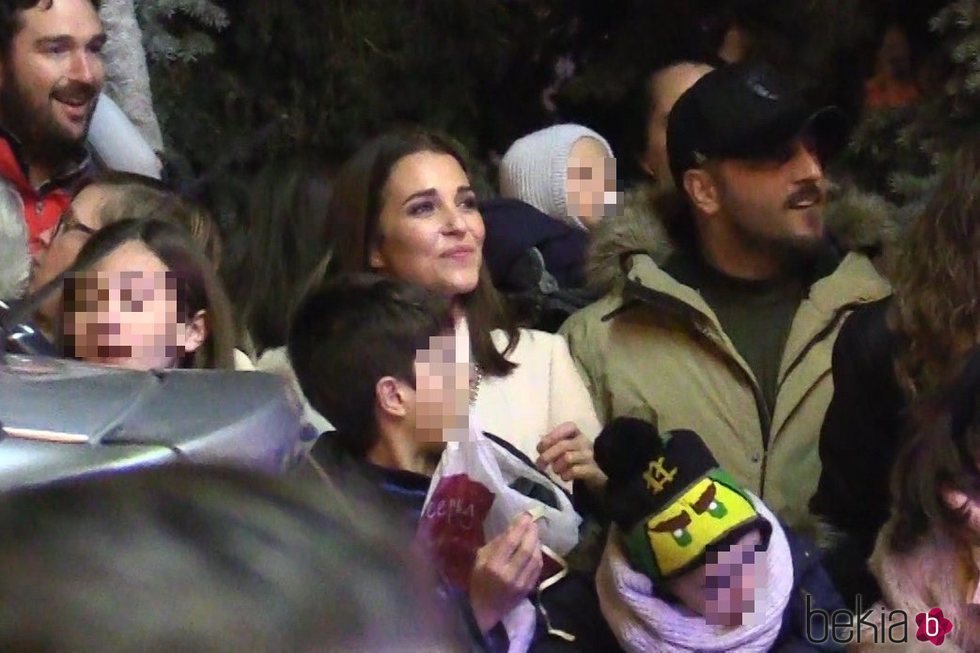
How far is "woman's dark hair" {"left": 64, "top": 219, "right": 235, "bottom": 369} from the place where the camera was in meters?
1.37

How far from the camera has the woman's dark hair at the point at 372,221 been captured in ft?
5.35

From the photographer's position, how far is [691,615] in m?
1.24

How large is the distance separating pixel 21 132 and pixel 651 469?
1033 millimetres

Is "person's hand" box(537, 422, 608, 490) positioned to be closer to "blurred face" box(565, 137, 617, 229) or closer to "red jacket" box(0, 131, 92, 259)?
"red jacket" box(0, 131, 92, 259)

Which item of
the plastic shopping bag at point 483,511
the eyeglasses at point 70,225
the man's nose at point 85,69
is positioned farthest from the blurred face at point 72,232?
the plastic shopping bag at point 483,511

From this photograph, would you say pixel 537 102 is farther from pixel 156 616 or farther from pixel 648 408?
pixel 156 616

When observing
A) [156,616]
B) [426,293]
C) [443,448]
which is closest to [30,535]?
[156,616]

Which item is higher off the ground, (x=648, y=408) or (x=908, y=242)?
(x=908, y=242)

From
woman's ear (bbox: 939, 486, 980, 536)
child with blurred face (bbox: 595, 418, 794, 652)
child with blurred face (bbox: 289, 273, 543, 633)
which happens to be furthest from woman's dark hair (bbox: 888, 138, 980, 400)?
child with blurred face (bbox: 289, 273, 543, 633)

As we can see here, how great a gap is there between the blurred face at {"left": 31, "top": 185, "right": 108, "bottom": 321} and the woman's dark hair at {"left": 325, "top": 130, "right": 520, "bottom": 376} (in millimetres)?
305

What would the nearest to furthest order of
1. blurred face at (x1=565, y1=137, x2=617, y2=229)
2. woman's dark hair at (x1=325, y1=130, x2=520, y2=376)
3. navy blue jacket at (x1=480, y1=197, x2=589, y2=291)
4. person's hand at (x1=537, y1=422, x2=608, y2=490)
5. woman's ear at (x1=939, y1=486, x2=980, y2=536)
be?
woman's ear at (x1=939, y1=486, x2=980, y2=536), person's hand at (x1=537, y1=422, x2=608, y2=490), woman's dark hair at (x1=325, y1=130, x2=520, y2=376), navy blue jacket at (x1=480, y1=197, x2=589, y2=291), blurred face at (x1=565, y1=137, x2=617, y2=229)

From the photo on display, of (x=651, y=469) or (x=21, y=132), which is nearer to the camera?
(x=651, y=469)

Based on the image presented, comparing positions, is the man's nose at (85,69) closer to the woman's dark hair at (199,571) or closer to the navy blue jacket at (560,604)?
the navy blue jacket at (560,604)

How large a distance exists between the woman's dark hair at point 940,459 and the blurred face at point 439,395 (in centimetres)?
44
